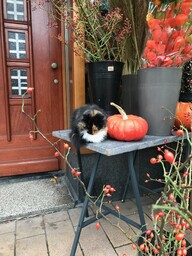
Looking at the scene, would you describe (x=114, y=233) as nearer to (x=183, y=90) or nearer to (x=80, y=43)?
(x=183, y=90)

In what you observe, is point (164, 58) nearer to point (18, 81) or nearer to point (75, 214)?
point (75, 214)

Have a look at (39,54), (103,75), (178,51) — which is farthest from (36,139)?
(178,51)

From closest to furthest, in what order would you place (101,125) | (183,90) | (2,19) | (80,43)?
(101,125) < (80,43) < (183,90) < (2,19)

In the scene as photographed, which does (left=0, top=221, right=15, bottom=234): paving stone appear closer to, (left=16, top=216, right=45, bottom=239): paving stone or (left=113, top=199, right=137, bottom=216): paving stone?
(left=16, top=216, right=45, bottom=239): paving stone

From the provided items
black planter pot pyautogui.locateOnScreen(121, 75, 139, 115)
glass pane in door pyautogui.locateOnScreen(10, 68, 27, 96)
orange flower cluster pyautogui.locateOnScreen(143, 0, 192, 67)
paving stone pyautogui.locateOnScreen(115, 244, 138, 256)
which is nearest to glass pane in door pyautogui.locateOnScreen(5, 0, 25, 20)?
glass pane in door pyautogui.locateOnScreen(10, 68, 27, 96)

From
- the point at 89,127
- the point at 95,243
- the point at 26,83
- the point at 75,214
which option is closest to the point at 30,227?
the point at 75,214

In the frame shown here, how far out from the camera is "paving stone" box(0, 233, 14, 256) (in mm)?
1083

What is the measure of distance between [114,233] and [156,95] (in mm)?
867

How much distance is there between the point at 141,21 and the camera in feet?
3.91

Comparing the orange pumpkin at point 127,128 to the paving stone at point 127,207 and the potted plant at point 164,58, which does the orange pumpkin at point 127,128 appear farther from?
the paving stone at point 127,207

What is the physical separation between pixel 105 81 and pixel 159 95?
0.34 metres

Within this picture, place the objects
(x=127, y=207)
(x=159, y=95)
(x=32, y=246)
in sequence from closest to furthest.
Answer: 1. (x=159, y=95)
2. (x=32, y=246)
3. (x=127, y=207)

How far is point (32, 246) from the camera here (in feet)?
3.69

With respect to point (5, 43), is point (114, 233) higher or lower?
lower
